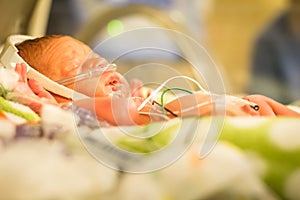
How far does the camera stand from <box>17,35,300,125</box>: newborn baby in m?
0.63

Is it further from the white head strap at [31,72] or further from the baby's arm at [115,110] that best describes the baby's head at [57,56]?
the baby's arm at [115,110]

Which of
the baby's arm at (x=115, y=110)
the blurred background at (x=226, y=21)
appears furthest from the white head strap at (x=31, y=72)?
the blurred background at (x=226, y=21)

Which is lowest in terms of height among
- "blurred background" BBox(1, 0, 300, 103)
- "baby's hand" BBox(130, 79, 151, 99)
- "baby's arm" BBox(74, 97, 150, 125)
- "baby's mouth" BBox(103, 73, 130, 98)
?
"blurred background" BBox(1, 0, 300, 103)

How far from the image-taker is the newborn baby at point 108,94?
0.63 metres

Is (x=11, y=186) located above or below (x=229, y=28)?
above

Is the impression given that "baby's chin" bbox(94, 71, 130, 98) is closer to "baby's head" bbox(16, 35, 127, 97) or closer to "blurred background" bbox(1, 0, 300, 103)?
"baby's head" bbox(16, 35, 127, 97)

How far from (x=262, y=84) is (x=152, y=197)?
2.08 metres

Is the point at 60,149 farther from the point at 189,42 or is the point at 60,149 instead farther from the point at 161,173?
the point at 189,42

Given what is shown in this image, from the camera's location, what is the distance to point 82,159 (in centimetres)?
50

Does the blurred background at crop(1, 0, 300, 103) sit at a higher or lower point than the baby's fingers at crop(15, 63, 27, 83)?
lower

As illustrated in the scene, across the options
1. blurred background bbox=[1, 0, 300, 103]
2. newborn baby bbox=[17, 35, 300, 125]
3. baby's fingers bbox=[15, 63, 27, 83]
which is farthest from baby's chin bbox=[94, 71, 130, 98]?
blurred background bbox=[1, 0, 300, 103]

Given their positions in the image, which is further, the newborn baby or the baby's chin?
the baby's chin

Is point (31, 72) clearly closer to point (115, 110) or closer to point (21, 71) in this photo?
point (21, 71)

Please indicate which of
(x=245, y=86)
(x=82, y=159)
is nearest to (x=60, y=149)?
(x=82, y=159)
